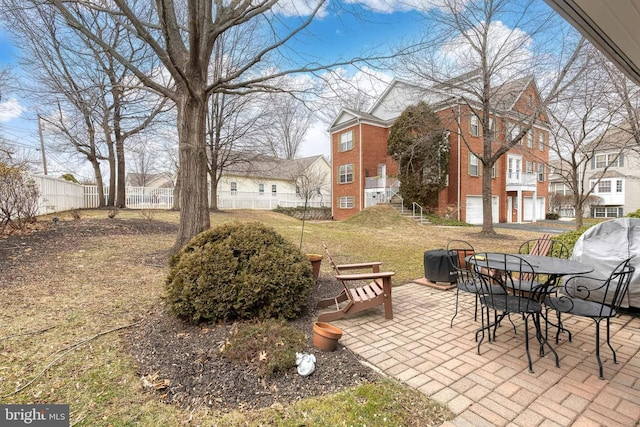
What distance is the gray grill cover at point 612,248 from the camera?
3681 mm

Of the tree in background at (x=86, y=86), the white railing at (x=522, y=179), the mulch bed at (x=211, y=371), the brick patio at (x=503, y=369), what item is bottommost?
the brick patio at (x=503, y=369)

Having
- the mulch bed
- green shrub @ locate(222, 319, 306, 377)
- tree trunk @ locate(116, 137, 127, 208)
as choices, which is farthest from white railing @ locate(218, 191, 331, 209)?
green shrub @ locate(222, 319, 306, 377)

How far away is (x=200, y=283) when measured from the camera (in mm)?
3199

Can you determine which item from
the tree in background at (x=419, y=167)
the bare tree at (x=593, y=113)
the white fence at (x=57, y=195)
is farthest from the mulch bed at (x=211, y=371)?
the tree in background at (x=419, y=167)

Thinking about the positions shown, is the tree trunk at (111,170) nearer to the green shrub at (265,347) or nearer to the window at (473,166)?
the green shrub at (265,347)

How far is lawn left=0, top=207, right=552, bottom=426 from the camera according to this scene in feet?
6.77

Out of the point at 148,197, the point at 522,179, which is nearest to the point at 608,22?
the point at 148,197

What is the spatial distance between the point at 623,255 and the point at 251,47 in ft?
32.8

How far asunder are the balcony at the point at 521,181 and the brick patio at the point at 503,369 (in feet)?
66.7

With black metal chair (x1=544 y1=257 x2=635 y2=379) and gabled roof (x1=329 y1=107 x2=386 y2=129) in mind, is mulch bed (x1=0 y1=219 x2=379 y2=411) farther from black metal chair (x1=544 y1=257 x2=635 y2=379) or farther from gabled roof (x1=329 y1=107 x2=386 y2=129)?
gabled roof (x1=329 y1=107 x2=386 y2=129)

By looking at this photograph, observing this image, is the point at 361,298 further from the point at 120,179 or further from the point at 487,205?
the point at 120,179

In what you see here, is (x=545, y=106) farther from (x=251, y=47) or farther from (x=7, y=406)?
(x=7, y=406)

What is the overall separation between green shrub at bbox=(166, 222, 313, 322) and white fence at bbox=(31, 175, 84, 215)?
10.1 m

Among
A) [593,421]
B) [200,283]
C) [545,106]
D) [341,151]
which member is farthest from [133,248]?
[341,151]
